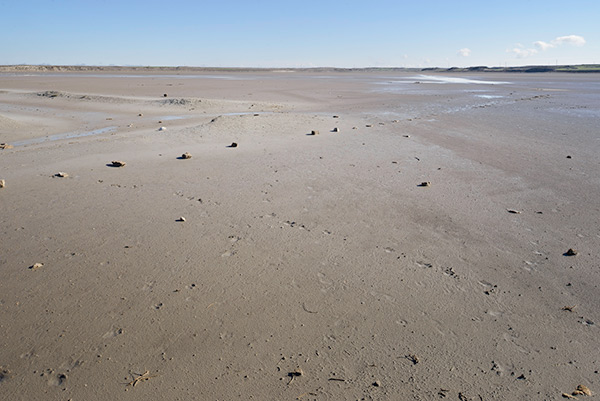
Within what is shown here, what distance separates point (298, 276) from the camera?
13.9 feet

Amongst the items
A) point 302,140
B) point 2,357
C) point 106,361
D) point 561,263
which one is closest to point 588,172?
point 561,263

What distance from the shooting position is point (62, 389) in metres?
2.80

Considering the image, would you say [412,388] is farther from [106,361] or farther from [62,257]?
[62,257]

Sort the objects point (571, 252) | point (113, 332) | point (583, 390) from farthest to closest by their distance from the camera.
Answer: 1. point (571, 252)
2. point (113, 332)
3. point (583, 390)

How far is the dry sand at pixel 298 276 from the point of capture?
2936 millimetres

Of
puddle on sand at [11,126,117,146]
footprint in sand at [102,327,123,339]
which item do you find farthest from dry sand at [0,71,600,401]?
puddle on sand at [11,126,117,146]

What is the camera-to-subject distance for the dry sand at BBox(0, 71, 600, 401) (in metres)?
2.94

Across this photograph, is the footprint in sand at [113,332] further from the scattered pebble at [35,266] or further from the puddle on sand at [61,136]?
the puddle on sand at [61,136]

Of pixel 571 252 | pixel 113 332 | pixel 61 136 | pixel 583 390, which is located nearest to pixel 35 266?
pixel 113 332

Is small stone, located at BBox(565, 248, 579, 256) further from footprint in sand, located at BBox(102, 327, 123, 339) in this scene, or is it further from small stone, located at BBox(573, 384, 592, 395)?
footprint in sand, located at BBox(102, 327, 123, 339)

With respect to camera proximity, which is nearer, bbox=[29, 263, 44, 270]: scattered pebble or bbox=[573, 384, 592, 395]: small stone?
bbox=[573, 384, 592, 395]: small stone

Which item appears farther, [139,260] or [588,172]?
[588,172]

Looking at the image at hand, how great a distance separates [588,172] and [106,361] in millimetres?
8062

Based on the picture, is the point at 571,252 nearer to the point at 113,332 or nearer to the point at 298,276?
the point at 298,276
